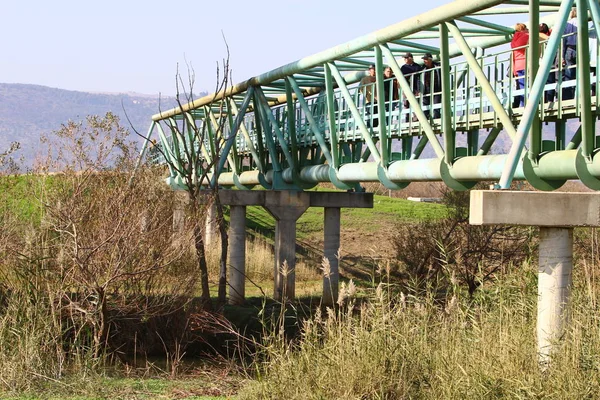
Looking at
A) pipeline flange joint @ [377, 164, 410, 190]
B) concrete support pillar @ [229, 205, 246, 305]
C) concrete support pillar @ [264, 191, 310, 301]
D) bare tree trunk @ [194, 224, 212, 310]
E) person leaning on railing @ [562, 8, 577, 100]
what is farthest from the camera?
concrete support pillar @ [229, 205, 246, 305]

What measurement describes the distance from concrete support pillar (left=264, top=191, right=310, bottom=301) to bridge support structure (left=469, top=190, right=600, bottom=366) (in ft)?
50.4

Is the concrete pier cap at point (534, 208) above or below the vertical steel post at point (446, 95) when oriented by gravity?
below

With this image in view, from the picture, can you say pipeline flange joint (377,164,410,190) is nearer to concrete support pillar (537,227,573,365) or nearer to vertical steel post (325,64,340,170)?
vertical steel post (325,64,340,170)

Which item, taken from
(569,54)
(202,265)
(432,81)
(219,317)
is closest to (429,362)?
(569,54)

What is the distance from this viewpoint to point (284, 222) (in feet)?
89.8

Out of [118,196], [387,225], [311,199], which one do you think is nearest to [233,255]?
[311,199]

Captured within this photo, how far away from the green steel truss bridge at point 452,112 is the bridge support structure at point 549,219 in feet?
3.91

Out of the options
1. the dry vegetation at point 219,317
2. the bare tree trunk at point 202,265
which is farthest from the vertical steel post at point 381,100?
the bare tree trunk at point 202,265

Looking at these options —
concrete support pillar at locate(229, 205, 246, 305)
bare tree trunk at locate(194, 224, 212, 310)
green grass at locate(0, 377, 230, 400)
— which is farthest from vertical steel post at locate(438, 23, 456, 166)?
concrete support pillar at locate(229, 205, 246, 305)

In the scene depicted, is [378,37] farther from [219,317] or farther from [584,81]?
[584,81]

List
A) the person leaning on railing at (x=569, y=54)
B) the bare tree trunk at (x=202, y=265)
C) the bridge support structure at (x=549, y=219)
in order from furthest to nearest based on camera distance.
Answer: the bare tree trunk at (x=202, y=265) → the person leaning on railing at (x=569, y=54) → the bridge support structure at (x=549, y=219)

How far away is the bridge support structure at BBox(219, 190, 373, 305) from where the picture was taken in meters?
26.9

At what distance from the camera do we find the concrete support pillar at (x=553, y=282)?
36.0 ft

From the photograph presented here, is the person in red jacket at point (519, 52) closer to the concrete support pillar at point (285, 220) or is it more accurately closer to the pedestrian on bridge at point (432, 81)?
the pedestrian on bridge at point (432, 81)
